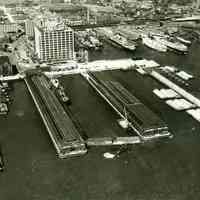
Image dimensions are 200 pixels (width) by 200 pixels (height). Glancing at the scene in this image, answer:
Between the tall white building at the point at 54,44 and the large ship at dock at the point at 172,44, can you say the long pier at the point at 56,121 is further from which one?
the large ship at dock at the point at 172,44

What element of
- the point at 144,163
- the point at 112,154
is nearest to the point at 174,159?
the point at 144,163

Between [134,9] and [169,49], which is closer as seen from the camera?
[169,49]

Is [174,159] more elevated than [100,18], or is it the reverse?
[100,18]

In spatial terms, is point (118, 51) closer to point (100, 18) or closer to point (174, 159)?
point (100, 18)

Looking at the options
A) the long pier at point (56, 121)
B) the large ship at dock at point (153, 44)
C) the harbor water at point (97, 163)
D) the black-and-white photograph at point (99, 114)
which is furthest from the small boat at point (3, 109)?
the large ship at dock at point (153, 44)

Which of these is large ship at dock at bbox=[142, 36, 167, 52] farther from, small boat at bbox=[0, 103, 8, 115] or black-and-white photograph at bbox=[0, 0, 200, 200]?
small boat at bbox=[0, 103, 8, 115]

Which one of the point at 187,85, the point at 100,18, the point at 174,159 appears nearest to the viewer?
the point at 174,159

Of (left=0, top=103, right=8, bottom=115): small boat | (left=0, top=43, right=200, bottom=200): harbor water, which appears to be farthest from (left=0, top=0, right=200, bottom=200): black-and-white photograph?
(left=0, top=103, right=8, bottom=115): small boat
